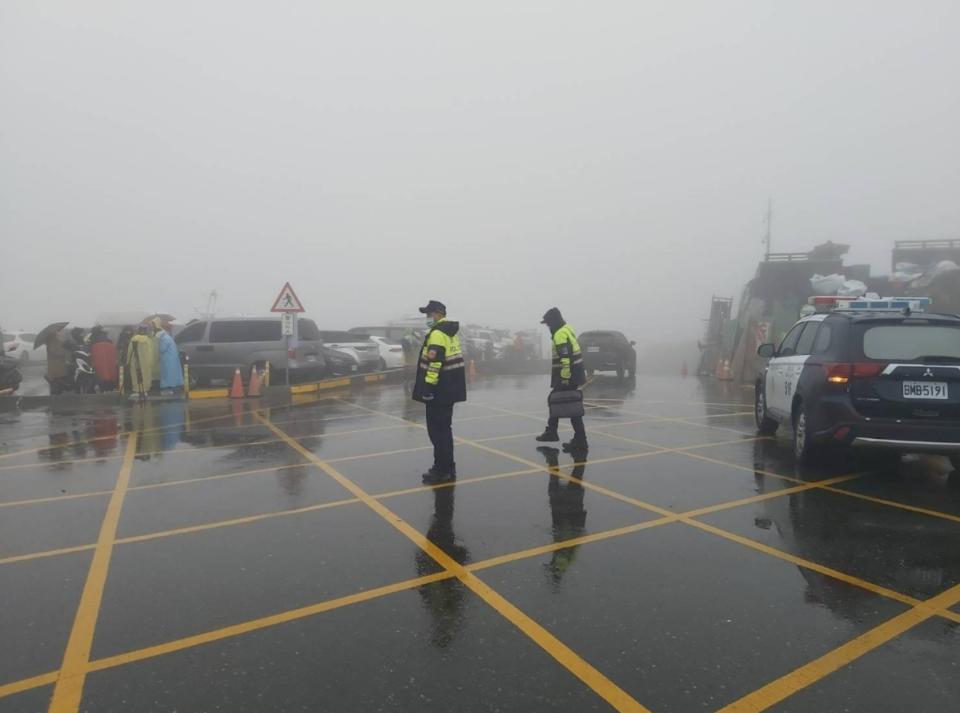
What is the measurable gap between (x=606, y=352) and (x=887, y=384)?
528 inches

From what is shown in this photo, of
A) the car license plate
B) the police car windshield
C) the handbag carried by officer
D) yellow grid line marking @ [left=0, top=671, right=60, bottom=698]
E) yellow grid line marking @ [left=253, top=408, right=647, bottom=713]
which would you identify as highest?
the police car windshield

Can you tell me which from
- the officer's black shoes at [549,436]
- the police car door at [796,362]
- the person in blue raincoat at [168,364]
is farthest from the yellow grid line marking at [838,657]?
the person in blue raincoat at [168,364]

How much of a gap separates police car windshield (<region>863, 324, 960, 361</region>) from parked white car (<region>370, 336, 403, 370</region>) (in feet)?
51.2

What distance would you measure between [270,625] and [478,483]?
3232 mm

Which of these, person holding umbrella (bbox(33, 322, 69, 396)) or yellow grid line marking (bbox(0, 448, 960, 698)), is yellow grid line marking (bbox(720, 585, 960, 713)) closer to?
yellow grid line marking (bbox(0, 448, 960, 698))

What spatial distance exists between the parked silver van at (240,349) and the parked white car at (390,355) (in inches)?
177

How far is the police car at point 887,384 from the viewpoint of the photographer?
5.76 m

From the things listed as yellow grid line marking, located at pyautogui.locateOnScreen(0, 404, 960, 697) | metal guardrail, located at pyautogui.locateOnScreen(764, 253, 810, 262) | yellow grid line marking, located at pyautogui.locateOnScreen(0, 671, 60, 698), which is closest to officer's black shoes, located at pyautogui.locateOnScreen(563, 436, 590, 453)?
yellow grid line marking, located at pyautogui.locateOnScreen(0, 404, 960, 697)

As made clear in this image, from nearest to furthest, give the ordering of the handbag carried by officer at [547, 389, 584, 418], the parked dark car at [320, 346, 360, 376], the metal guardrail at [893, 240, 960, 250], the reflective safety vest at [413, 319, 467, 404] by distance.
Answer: the reflective safety vest at [413, 319, 467, 404], the handbag carried by officer at [547, 389, 584, 418], the parked dark car at [320, 346, 360, 376], the metal guardrail at [893, 240, 960, 250]

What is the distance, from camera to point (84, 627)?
3.40m

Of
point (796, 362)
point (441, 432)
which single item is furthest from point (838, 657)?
point (796, 362)

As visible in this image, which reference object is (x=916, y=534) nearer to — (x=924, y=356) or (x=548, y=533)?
(x=924, y=356)

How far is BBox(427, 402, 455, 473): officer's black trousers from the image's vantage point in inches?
258

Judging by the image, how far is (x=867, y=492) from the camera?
6.02 m
